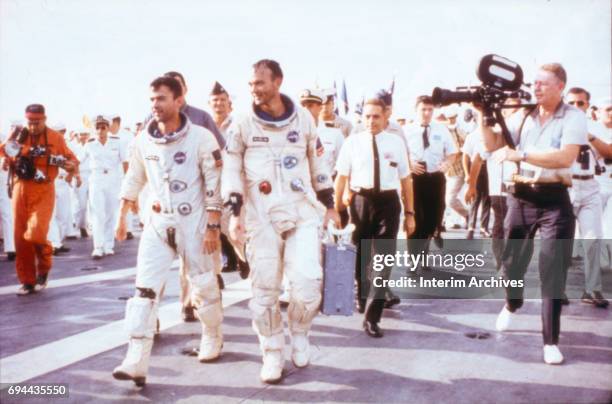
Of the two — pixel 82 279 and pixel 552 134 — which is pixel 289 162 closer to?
pixel 552 134

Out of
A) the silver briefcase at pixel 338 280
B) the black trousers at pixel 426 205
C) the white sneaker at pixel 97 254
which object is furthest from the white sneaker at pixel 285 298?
the white sneaker at pixel 97 254

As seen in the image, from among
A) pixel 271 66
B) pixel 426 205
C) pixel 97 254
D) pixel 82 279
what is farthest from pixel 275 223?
pixel 97 254

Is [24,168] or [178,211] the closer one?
[178,211]

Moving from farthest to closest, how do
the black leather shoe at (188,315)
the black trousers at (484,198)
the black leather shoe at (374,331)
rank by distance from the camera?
the black trousers at (484,198), the black leather shoe at (188,315), the black leather shoe at (374,331)

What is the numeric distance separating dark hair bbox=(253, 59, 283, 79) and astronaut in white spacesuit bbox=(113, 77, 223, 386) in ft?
2.20

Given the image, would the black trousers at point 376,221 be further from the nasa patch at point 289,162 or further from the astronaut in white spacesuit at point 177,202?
the astronaut in white spacesuit at point 177,202

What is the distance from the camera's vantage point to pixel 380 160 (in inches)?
209

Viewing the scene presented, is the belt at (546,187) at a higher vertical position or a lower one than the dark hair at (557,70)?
lower

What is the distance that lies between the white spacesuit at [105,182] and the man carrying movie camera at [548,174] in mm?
7577

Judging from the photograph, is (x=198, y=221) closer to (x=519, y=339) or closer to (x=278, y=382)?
(x=278, y=382)

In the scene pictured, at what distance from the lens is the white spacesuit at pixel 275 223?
395 centimetres

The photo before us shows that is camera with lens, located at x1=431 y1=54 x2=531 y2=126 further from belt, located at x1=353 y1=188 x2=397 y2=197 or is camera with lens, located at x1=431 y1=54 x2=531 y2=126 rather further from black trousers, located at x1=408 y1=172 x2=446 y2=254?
black trousers, located at x1=408 y1=172 x2=446 y2=254

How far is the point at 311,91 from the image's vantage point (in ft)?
20.4

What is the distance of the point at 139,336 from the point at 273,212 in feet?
4.14
